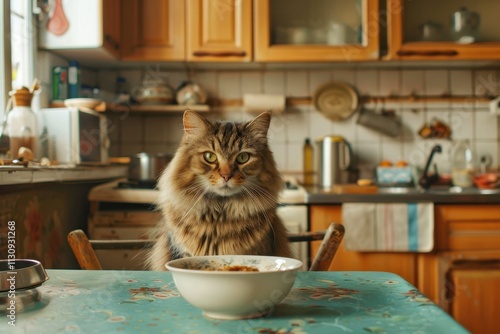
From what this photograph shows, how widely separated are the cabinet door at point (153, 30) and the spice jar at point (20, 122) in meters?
0.85

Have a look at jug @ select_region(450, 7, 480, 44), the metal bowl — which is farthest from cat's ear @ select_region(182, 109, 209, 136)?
jug @ select_region(450, 7, 480, 44)

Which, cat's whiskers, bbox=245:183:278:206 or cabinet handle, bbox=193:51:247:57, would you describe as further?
cabinet handle, bbox=193:51:247:57

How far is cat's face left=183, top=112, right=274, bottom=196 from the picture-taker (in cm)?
126

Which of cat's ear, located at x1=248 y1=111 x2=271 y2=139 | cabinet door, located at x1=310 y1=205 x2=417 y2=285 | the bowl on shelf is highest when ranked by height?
cat's ear, located at x1=248 y1=111 x2=271 y2=139

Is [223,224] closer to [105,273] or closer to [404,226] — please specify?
[105,273]

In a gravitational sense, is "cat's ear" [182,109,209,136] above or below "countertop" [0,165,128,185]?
above

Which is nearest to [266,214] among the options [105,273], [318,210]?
[105,273]

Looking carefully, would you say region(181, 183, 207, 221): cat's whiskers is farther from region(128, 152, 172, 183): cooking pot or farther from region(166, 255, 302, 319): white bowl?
region(128, 152, 172, 183): cooking pot

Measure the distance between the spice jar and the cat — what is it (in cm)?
87

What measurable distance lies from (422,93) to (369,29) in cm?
57

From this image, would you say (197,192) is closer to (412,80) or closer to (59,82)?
(59,82)

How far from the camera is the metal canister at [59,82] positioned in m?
2.58

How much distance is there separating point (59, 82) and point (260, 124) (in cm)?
159

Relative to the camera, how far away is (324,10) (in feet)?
9.58
